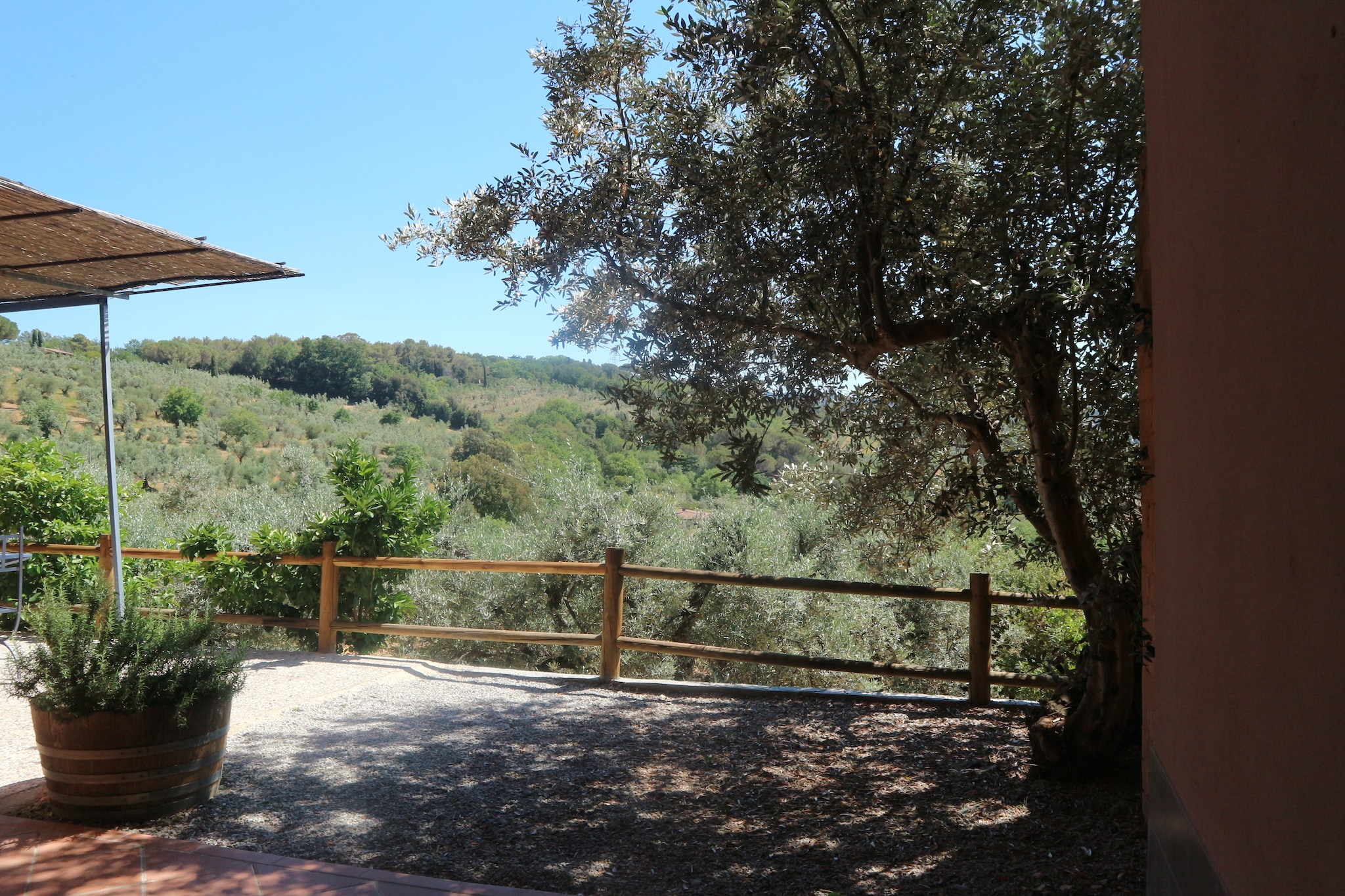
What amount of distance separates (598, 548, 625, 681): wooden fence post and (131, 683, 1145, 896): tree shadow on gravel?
1.14m

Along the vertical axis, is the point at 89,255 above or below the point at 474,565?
above

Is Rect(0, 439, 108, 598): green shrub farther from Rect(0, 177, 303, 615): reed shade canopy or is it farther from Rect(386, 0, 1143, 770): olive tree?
Rect(386, 0, 1143, 770): olive tree

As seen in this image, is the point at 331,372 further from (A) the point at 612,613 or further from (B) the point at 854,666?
(B) the point at 854,666

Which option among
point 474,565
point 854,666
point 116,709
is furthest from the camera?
point 474,565

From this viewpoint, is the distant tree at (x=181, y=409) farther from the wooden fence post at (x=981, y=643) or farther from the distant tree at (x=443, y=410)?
the wooden fence post at (x=981, y=643)

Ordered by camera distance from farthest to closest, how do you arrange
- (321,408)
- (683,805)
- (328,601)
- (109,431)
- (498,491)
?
(321,408)
(498,491)
(328,601)
(109,431)
(683,805)

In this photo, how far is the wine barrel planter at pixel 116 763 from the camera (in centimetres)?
370

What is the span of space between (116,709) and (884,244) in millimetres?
4032

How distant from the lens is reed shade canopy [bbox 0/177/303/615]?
4.20m

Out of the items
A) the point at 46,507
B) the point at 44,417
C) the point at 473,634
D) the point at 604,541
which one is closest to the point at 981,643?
the point at 473,634

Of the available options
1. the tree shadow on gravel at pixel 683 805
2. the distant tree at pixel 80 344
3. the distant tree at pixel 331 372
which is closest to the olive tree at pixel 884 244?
the tree shadow on gravel at pixel 683 805

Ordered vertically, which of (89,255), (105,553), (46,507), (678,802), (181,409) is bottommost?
(678,802)

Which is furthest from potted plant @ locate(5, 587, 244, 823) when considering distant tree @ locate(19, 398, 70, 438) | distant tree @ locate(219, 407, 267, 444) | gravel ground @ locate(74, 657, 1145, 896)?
distant tree @ locate(219, 407, 267, 444)

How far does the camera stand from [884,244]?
13.4ft
